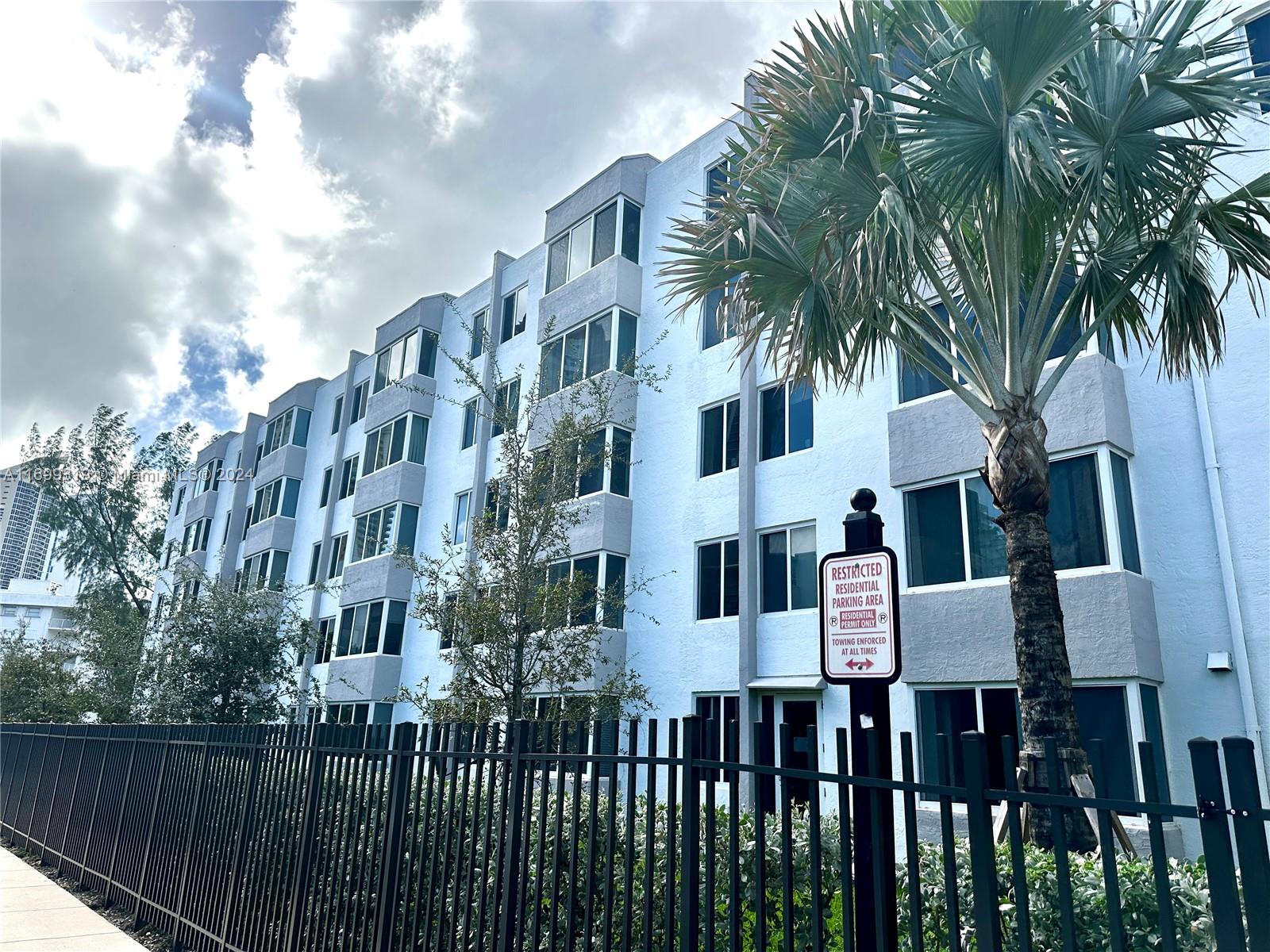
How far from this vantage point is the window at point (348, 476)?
3048cm

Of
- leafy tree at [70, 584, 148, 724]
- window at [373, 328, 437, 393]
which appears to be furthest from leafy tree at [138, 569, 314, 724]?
window at [373, 328, 437, 393]

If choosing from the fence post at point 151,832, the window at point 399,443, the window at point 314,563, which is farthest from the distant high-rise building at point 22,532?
the fence post at point 151,832

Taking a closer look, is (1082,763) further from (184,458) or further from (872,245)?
(184,458)

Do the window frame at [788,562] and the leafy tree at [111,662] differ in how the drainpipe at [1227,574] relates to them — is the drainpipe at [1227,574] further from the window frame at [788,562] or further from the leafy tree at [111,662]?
the leafy tree at [111,662]

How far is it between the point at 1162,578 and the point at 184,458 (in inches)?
1808

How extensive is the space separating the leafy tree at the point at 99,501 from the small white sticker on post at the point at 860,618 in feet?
143

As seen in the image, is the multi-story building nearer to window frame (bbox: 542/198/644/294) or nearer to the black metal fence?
window frame (bbox: 542/198/644/294)

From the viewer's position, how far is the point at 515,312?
2502 centimetres

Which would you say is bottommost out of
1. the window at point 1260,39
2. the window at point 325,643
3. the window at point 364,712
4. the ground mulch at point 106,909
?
the ground mulch at point 106,909

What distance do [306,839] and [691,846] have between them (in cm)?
362

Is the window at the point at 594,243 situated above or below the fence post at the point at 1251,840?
above

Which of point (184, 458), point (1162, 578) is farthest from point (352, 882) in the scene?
point (184, 458)

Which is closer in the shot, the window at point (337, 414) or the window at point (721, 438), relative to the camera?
the window at point (721, 438)

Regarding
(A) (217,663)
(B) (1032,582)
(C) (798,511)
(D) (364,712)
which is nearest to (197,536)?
(D) (364,712)
